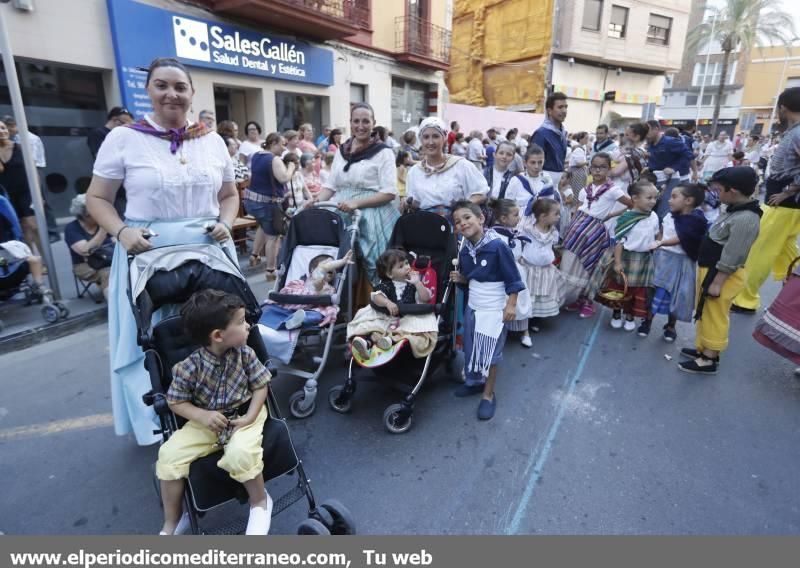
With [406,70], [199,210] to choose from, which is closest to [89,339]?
[199,210]

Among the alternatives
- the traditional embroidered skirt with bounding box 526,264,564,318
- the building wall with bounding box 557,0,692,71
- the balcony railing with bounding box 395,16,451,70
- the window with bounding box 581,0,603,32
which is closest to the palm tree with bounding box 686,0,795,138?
the building wall with bounding box 557,0,692,71

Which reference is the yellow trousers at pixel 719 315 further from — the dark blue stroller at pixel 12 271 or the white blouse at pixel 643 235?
the dark blue stroller at pixel 12 271

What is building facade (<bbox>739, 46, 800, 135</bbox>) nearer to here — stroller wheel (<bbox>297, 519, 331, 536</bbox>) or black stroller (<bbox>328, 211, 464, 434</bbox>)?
black stroller (<bbox>328, 211, 464, 434</bbox>)

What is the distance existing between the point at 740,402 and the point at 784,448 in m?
0.55

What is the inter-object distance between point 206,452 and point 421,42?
54.0 ft

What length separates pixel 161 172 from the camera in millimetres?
2322

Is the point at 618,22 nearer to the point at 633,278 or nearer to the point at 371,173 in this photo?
the point at 633,278

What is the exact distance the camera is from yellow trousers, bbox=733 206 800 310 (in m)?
4.07

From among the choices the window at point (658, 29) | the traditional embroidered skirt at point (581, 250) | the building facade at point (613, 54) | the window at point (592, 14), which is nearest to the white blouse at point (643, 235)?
the traditional embroidered skirt at point (581, 250)

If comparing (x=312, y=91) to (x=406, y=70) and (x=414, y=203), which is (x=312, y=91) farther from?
(x=414, y=203)

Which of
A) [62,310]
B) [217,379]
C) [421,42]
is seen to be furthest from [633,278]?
[421,42]

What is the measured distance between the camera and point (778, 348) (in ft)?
11.1

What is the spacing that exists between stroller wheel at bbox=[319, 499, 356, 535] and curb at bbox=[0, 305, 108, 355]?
150 inches

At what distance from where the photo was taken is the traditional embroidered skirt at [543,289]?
177 inches
